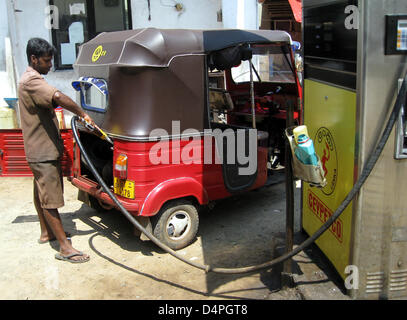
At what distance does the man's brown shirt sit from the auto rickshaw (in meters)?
0.48

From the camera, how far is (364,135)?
2812mm

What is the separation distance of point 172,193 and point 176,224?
368mm

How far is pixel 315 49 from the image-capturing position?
3.57 metres

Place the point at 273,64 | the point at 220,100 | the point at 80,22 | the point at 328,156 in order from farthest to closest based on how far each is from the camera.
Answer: the point at 80,22
the point at 273,64
the point at 220,100
the point at 328,156

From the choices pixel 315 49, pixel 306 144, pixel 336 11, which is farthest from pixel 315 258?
pixel 336 11

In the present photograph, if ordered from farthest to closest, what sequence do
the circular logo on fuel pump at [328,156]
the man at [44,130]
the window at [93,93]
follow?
the window at [93,93], the man at [44,130], the circular logo on fuel pump at [328,156]

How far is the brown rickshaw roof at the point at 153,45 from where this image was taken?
13.3 feet

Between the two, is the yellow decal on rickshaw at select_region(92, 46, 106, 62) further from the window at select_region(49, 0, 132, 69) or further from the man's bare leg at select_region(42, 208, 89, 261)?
the window at select_region(49, 0, 132, 69)

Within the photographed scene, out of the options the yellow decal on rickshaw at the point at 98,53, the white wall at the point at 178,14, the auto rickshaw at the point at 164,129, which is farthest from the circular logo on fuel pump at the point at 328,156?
the white wall at the point at 178,14

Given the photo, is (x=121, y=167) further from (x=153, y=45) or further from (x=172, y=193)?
(x=153, y=45)

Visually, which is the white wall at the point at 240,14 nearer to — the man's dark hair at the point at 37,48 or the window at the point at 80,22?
the window at the point at 80,22

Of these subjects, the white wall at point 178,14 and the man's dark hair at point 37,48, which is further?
the white wall at point 178,14

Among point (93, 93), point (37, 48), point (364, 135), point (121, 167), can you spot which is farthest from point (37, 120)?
point (364, 135)

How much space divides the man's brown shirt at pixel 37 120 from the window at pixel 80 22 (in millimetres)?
5719
